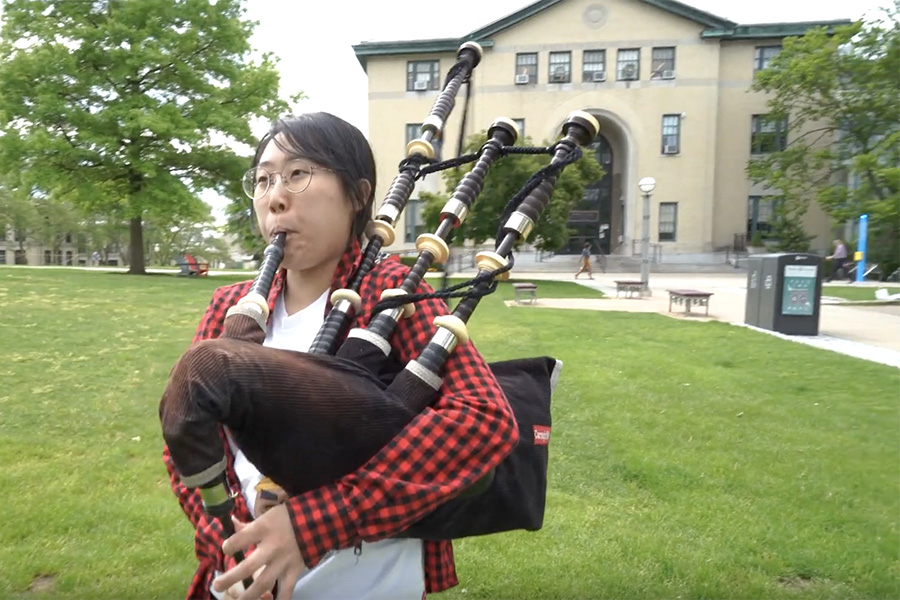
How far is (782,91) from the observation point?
28391 mm

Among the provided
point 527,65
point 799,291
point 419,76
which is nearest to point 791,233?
point 527,65

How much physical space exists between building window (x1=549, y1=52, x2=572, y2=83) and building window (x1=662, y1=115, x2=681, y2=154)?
591cm

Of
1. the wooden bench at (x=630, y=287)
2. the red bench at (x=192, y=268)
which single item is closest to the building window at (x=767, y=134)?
the wooden bench at (x=630, y=287)

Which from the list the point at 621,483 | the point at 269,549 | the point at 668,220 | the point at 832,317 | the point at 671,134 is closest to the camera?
the point at 269,549

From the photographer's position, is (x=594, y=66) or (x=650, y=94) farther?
(x=650, y=94)

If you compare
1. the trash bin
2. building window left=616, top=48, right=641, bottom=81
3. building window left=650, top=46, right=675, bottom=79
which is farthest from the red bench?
building window left=650, top=46, right=675, bottom=79

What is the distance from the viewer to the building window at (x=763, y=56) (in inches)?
1254

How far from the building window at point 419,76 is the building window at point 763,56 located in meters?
17.3

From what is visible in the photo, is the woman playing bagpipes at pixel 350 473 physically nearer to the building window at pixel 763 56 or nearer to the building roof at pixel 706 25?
the building roof at pixel 706 25

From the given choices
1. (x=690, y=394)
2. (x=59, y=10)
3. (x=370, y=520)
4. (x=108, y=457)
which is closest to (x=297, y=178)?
(x=370, y=520)

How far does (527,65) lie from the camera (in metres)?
30.9

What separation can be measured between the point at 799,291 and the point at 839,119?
21.1 metres

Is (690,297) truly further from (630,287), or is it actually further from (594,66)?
(594,66)

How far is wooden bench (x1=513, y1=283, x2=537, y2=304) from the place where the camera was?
47.6ft
